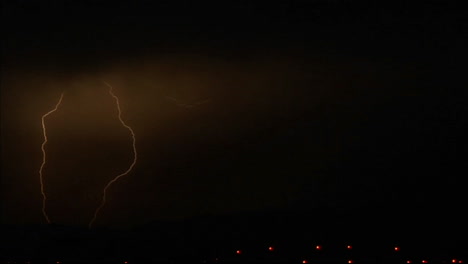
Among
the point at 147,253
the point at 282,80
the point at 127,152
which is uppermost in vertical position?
the point at 282,80

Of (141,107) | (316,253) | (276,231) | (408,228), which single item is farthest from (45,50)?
(408,228)

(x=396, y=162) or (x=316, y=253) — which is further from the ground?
(x=396, y=162)

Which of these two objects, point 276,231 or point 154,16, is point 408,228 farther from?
point 154,16

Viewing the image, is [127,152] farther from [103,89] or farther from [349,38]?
[349,38]

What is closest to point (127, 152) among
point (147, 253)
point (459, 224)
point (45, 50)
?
point (147, 253)

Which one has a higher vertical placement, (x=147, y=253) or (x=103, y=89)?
(x=103, y=89)

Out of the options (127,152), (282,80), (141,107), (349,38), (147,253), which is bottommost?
(147,253)

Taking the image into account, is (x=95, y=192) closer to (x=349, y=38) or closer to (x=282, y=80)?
(x=282, y=80)

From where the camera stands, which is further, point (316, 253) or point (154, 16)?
point (154, 16)
